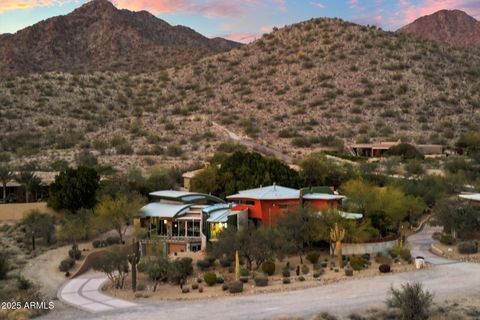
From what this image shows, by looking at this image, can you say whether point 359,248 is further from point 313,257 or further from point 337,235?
point 313,257

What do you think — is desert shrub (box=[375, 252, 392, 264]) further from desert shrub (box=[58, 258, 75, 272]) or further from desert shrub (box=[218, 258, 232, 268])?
desert shrub (box=[58, 258, 75, 272])

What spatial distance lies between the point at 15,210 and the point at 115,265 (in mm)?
17879

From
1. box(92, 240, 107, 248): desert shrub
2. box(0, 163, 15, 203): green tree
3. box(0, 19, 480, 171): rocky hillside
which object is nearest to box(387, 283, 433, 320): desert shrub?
box(92, 240, 107, 248): desert shrub

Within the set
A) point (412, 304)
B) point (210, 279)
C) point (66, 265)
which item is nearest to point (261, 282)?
point (210, 279)

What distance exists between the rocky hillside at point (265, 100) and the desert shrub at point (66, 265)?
3094 centimetres

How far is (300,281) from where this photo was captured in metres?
29.7

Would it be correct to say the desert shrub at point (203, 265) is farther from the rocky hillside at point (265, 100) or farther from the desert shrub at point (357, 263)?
the rocky hillside at point (265, 100)

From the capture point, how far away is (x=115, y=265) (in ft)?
102

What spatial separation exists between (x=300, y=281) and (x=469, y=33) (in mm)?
160873

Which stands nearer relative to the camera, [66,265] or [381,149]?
[66,265]

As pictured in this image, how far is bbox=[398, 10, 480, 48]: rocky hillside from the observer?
172 m

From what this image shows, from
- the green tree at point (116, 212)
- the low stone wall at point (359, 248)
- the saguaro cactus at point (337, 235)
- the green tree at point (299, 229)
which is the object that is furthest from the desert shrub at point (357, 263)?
the green tree at point (116, 212)

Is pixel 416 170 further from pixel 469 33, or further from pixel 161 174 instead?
pixel 469 33

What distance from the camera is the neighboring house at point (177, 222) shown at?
125 ft
